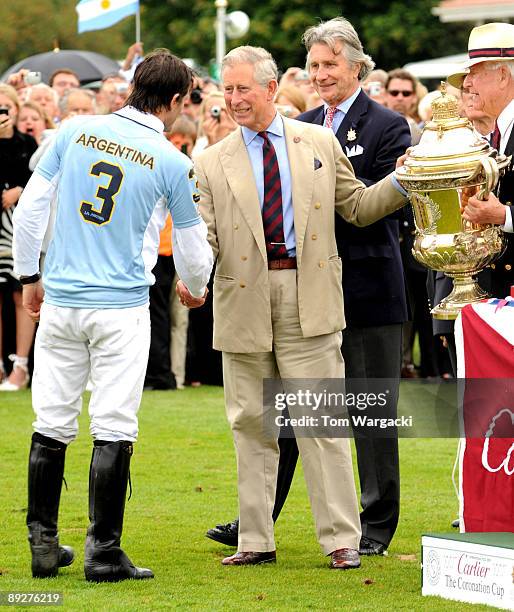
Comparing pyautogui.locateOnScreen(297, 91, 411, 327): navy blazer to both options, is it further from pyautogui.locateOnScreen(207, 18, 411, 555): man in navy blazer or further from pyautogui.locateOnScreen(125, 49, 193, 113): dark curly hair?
pyautogui.locateOnScreen(125, 49, 193, 113): dark curly hair

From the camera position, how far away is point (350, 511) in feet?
22.6

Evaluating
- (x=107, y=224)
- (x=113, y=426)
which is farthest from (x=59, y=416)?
(x=107, y=224)

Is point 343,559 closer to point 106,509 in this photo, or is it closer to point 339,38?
point 106,509

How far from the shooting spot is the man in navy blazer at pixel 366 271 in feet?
24.0

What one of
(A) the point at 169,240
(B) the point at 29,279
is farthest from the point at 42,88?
(B) the point at 29,279

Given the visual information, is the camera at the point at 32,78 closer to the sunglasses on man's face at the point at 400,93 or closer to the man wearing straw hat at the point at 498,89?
the sunglasses on man's face at the point at 400,93

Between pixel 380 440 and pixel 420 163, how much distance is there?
65.0 inches

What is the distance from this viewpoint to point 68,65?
64.8 feet

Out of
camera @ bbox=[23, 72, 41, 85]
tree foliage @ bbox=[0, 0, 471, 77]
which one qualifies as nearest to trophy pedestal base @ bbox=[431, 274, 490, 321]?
camera @ bbox=[23, 72, 41, 85]

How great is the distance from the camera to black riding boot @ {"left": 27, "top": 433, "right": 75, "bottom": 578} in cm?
641

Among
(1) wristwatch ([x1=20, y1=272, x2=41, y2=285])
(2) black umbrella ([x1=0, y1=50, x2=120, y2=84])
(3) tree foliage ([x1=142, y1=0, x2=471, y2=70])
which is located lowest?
(1) wristwatch ([x1=20, y1=272, x2=41, y2=285])

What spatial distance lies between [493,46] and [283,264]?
1453 millimetres

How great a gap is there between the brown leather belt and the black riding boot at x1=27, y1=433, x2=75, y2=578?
1334 millimetres

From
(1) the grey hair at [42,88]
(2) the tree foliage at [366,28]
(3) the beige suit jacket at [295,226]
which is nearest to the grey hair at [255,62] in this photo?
(3) the beige suit jacket at [295,226]
